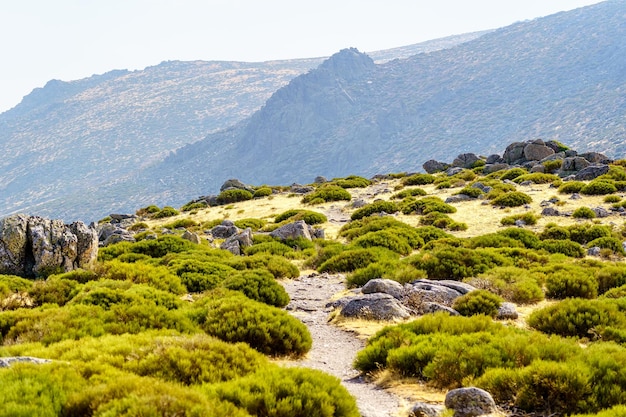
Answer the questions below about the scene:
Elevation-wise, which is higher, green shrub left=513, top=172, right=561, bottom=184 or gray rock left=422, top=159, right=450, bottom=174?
green shrub left=513, top=172, right=561, bottom=184

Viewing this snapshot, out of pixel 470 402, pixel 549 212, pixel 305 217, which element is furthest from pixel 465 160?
pixel 470 402

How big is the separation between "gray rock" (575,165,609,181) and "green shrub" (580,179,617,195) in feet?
18.5

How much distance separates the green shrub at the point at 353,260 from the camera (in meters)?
19.7

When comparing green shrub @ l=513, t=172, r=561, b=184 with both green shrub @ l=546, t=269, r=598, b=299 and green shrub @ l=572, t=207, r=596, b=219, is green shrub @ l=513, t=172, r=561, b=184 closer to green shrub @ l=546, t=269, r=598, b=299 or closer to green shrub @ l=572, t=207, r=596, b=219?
green shrub @ l=572, t=207, r=596, b=219

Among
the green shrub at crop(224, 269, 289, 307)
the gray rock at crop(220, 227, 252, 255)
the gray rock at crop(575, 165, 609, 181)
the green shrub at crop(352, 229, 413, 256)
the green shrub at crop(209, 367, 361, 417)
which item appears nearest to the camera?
the green shrub at crop(209, 367, 361, 417)

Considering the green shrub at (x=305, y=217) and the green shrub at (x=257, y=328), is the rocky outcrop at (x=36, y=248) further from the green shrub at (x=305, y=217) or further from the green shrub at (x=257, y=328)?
the green shrub at (x=305, y=217)

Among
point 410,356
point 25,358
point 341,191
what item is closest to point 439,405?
point 410,356

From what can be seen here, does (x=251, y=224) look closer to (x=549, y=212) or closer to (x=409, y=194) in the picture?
(x=409, y=194)

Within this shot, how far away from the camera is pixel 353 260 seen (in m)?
19.9

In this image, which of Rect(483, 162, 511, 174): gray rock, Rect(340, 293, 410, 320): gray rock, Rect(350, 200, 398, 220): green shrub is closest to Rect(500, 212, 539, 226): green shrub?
Rect(350, 200, 398, 220): green shrub

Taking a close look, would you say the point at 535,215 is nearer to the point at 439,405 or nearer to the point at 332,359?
the point at 332,359

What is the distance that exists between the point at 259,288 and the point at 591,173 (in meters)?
35.2

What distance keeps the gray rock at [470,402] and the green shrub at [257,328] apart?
3.98 meters

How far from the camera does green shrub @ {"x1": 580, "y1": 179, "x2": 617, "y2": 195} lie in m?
33.6
